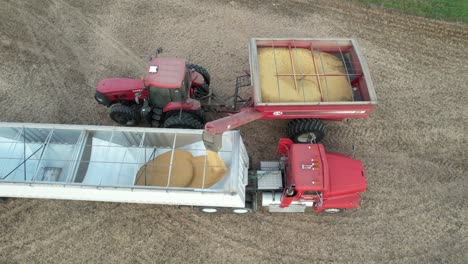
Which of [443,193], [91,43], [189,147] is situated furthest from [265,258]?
[91,43]

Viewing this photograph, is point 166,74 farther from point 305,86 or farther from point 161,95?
point 305,86

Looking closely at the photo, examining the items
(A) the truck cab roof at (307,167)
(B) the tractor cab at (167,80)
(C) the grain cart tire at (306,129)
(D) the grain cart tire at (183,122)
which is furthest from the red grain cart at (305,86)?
(B) the tractor cab at (167,80)

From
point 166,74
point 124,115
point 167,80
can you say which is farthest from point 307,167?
point 124,115

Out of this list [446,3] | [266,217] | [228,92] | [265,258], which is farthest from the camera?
[446,3]

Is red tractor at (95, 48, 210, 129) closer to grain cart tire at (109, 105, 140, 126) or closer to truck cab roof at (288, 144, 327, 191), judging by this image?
grain cart tire at (109, 105, 140, 126)

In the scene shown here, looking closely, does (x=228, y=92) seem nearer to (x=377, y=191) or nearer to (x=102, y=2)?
(x=377, y=191)

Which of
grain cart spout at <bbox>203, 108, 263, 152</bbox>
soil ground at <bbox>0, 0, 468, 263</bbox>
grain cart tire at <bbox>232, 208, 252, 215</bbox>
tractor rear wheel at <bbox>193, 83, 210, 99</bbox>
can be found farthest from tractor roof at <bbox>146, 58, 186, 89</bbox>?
grain cart tire at <bbox>232, 208, 252, 215</bbox>

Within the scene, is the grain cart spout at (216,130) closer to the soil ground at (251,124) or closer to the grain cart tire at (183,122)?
the grain cart tire at (183,122)
